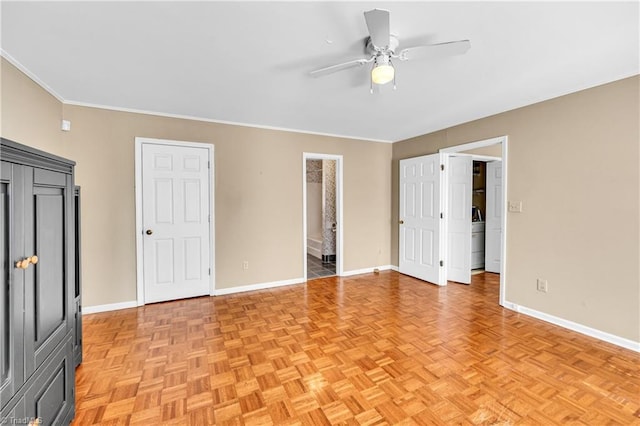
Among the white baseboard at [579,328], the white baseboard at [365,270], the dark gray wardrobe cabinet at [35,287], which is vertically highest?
the dark gray wardrobe cabinet at [35,287]

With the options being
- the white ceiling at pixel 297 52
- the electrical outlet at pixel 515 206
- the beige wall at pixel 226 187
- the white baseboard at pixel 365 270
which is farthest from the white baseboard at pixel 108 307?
the electrical outlet at pixel 515 206

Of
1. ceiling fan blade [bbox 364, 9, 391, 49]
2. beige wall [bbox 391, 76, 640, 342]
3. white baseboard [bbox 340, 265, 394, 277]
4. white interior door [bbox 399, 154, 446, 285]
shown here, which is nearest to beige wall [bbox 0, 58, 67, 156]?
ceiling fan blade [bbox 364, 9, 391, 49]

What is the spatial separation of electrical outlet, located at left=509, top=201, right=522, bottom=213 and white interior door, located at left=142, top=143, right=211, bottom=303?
3.75 meters

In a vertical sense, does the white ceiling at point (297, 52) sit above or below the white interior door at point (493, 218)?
above

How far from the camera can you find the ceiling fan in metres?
1.52

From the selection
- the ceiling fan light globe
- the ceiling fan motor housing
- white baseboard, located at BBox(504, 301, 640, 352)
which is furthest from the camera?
white baseboard, located at BBox(504, 301, 640, 352)

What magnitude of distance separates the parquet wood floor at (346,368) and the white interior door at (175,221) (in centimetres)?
38

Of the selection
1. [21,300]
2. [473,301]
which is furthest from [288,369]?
[473,301]

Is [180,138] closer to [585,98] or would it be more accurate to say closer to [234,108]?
[234,108]

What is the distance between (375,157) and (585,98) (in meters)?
2.79

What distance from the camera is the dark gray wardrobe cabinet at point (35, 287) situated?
107 centimetres

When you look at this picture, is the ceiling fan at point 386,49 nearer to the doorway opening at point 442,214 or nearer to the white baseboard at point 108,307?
the doorway opening at point 442,214

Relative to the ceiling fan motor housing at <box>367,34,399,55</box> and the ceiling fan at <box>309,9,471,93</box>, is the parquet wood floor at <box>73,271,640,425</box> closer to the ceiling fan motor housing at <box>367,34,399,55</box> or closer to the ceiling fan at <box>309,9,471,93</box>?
the ceiling fan at <box>309,9,471,93</box>

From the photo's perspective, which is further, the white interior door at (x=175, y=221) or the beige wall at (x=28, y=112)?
the white interior door at (x=175, y=221)
